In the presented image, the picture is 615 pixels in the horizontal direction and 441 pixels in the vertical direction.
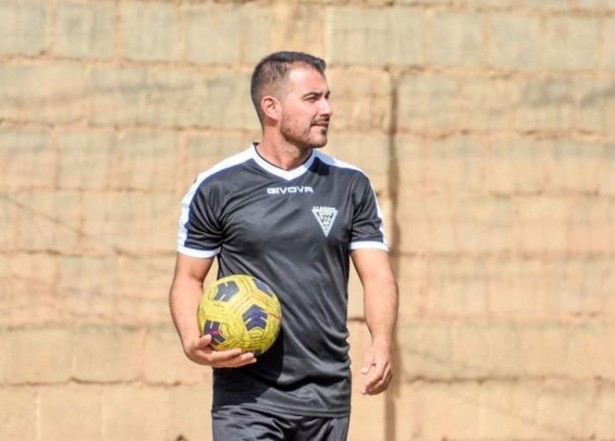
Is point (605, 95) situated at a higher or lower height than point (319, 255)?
higher

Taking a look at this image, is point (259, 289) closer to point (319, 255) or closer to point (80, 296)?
point (319, 255)

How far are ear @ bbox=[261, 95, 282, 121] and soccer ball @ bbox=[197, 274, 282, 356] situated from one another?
76 cm

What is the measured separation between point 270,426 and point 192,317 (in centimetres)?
52

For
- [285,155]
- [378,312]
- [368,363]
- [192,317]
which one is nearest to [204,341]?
[192,317]

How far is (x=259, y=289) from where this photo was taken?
6195 mm

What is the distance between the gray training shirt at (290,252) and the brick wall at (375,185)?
95.7 inches

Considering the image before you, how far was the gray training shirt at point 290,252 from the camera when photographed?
6.37 m

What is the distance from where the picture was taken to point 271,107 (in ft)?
21.6

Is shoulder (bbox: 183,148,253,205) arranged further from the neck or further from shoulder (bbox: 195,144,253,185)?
the neck

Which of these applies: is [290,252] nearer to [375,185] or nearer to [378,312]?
[378,312]

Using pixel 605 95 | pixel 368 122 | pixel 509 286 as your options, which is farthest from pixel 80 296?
pixel 605 95

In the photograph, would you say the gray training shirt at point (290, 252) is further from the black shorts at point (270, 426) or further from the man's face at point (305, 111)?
the man's face at point (305, 111)

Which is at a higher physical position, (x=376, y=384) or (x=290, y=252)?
(x=290, y=252)

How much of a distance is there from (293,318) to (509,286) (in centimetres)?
334
